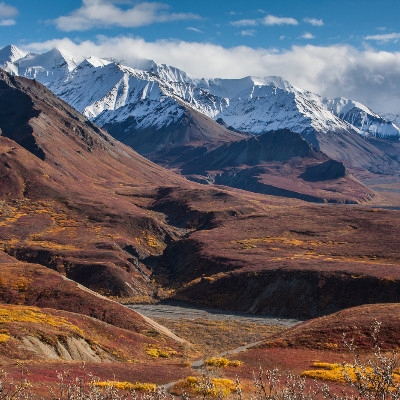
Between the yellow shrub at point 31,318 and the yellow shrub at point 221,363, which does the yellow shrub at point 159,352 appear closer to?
the yellow shrub at point 31,318

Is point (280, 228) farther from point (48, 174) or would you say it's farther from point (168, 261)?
point (48, 174)

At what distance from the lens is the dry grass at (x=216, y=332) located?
6938 centimetres

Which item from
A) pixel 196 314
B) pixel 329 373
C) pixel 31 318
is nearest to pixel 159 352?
pixel 31 318

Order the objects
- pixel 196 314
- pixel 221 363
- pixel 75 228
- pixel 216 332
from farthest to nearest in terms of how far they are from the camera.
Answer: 1. pixel 75 228
2. pixel 196 314
3. pixel 216 332
4. pixel 221 363

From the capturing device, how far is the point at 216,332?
77750 mm

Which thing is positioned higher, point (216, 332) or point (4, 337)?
point (4, 337)

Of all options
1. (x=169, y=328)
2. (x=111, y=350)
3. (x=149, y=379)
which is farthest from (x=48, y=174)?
(x=149, y=379)

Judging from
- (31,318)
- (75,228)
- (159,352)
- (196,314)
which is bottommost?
(196,314)

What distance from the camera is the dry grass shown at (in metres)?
69.4

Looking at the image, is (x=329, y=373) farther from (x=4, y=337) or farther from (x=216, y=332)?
(x=216, y=332)

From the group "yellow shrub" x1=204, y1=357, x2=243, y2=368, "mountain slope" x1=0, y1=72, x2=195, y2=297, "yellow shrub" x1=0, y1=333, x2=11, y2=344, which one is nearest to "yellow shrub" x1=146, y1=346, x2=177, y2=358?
"yellow shrub" x1=204, y1=357, x2=243, y2=368

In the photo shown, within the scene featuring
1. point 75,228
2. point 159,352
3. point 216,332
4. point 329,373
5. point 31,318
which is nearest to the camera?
point 329,373

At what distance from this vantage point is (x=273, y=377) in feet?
47.1

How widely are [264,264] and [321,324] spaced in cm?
5126
